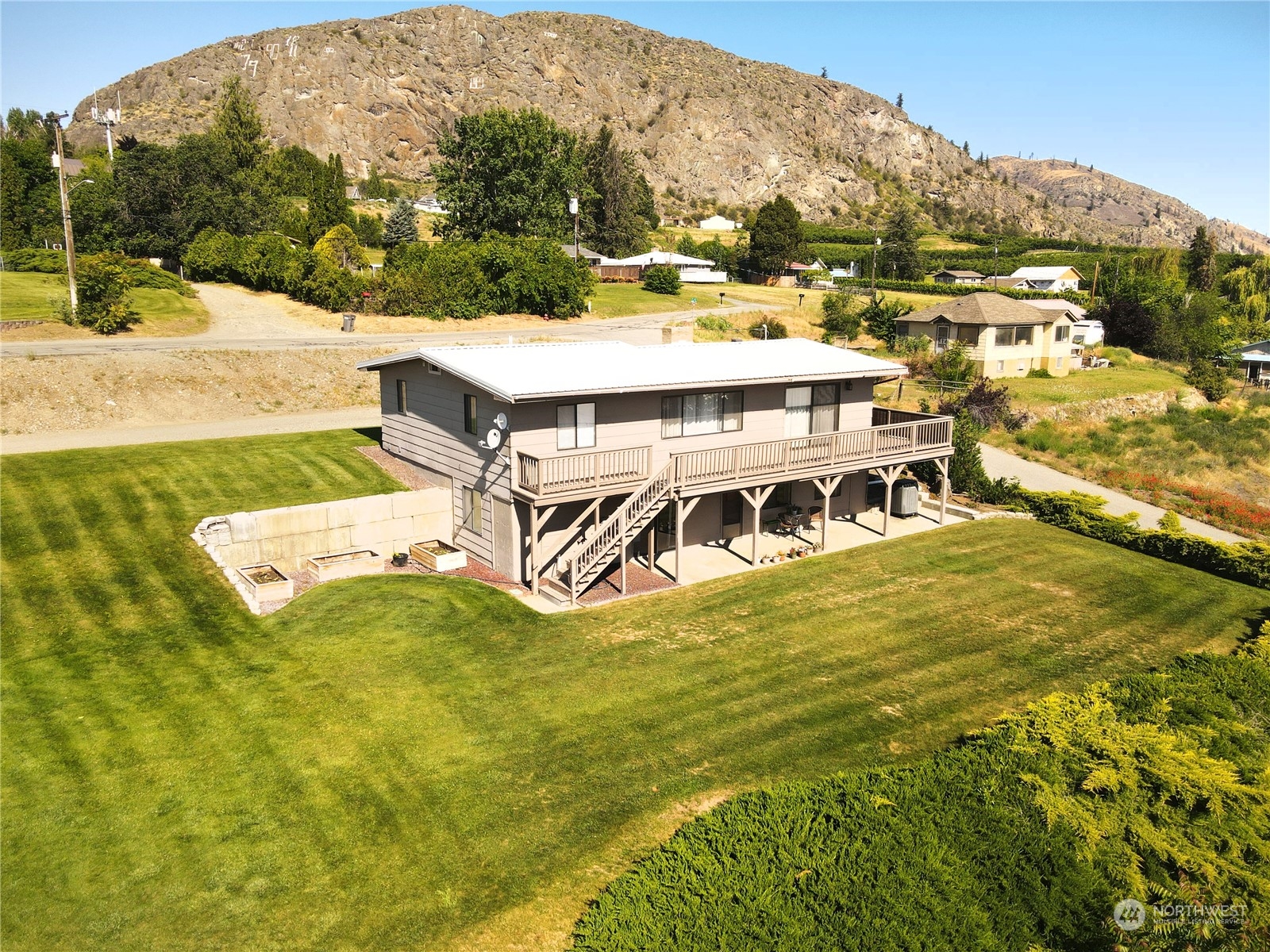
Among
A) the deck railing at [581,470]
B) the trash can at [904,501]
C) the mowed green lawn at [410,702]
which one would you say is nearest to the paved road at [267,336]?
the mowed green lawn at [410,702]

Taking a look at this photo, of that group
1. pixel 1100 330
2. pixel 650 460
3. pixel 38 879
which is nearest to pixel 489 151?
pixel 1100 330

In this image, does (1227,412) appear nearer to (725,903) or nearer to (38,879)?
(725,903)

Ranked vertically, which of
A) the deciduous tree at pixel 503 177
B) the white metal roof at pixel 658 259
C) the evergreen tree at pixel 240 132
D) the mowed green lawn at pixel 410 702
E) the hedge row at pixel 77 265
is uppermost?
the evergreen tree at pixel 240 132

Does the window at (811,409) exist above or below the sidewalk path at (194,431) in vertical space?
above

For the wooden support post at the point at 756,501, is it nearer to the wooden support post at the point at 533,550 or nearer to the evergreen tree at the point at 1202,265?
the wooden support post at the point at 533,550

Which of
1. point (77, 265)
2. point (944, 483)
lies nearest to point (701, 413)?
point (944, 483)

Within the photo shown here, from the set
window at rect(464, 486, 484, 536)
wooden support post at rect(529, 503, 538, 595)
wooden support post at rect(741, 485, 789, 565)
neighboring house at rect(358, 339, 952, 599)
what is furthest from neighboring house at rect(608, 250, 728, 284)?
wooden support post at rect(529, 503, 538, 595)
